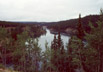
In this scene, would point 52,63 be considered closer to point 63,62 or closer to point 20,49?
point 63,62

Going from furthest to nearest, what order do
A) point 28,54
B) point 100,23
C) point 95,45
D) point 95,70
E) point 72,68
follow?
point 28,54 < point 72,68 < point 95,70 < point 95,45 < point 100,23

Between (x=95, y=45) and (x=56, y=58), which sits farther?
(x=56, y=58)

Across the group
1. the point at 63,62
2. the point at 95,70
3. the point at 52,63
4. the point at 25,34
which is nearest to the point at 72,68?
the point at 63,62

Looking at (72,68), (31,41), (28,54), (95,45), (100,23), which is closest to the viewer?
(100,23)

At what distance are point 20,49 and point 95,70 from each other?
2516 centimetres

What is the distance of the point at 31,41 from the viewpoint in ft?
159

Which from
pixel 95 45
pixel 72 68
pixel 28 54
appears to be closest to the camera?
pixel 95 45

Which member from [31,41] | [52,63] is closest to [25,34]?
[31,41]

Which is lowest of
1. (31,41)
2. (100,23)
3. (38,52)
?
(38,52)

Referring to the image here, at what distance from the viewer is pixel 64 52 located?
1745 inches

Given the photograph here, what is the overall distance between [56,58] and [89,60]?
→ 16989mm

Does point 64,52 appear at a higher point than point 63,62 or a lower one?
higher

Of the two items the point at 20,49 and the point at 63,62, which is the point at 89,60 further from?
the point at 20,49

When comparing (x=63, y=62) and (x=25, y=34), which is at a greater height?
(x=25, y=34)
